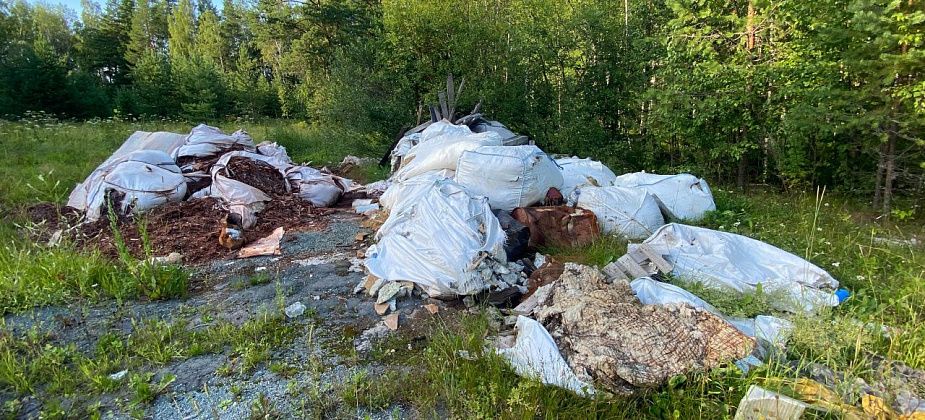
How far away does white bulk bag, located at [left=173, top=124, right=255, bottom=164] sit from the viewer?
21.0 feet

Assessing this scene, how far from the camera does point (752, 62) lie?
6.01 m

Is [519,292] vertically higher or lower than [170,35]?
lower

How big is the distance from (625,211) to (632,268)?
1.10 m

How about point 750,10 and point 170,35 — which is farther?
point 170,35

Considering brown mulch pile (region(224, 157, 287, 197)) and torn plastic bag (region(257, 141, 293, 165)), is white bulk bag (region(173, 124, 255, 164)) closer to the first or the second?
torn plastic bag (region(257, 141, 293, 165))

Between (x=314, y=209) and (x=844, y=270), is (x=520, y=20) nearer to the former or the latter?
(x=314, y=209)

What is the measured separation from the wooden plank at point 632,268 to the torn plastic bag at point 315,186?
3.96 meters

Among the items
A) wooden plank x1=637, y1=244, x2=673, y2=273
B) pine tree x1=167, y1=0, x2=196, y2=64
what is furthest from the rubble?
pine tree x1=167, y1=0, x2=196, y2=64

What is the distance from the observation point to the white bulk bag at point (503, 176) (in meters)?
4.12

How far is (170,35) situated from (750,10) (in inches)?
1490

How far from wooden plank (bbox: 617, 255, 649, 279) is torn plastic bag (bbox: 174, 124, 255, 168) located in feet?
18.9

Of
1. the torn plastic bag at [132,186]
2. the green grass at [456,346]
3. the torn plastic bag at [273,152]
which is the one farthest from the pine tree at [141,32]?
the green grass at [456,346]

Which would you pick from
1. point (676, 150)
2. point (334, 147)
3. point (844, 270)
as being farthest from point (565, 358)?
point (334, 147)

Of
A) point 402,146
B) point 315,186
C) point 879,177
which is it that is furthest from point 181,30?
point 879,177
